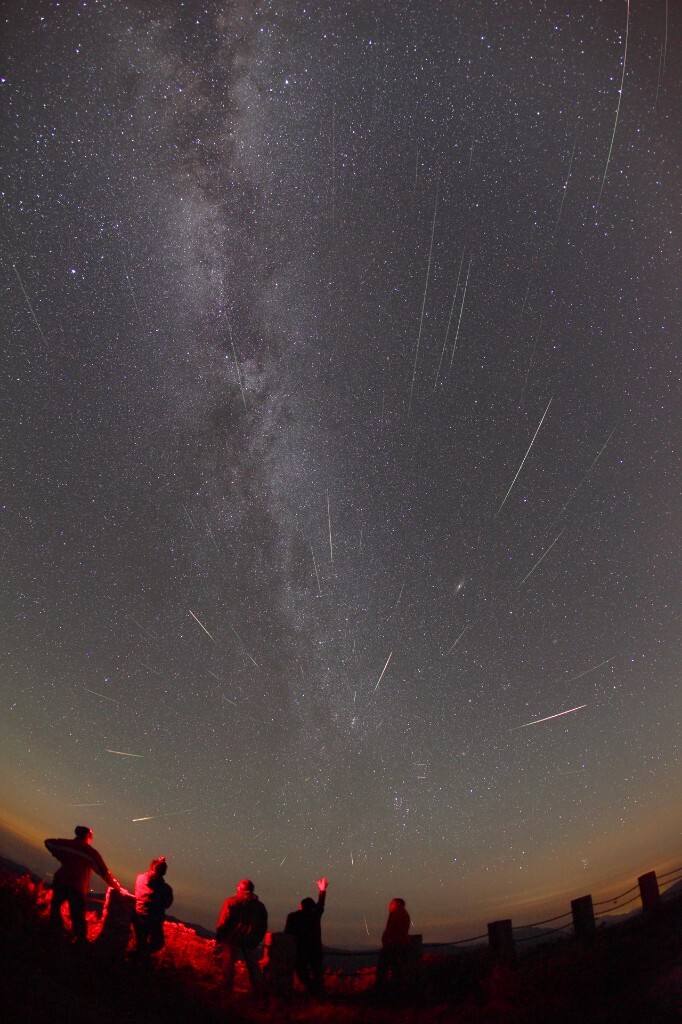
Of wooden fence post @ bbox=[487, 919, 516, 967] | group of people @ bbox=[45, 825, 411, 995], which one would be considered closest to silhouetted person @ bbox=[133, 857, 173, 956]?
group of people @ bbox=[45, 825, 411, 995]

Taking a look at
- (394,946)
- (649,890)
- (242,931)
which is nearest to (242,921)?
(242,931)

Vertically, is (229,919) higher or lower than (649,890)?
higher

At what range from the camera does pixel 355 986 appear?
8.23 metres

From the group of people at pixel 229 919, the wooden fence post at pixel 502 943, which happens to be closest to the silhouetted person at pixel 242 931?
the group of people at pixel 229 919

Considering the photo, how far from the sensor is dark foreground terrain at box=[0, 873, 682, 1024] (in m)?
4.33

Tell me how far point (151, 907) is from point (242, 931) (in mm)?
1208

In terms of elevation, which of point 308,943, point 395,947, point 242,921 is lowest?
point 395,947

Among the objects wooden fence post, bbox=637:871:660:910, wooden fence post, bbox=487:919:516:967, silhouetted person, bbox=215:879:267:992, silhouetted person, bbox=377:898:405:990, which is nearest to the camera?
silhouetted person, bbox=215:879:267:992

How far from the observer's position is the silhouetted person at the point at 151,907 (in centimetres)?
635

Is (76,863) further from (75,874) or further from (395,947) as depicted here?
(395,947)

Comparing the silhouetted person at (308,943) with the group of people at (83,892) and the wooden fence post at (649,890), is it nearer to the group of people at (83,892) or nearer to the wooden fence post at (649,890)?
the group of people at (83,892)

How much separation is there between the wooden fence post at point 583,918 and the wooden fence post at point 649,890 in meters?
1.65

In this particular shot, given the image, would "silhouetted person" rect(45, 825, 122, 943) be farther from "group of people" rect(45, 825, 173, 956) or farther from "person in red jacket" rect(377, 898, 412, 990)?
"person in red jacket" rect(377, 898, 412, 990)

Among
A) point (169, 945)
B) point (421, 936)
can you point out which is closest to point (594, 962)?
point (421, 936)
